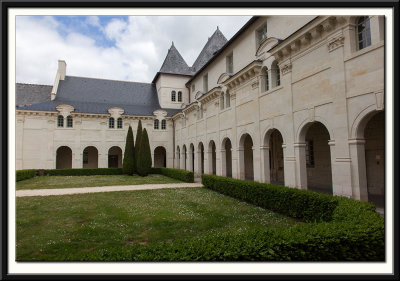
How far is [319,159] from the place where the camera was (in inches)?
591

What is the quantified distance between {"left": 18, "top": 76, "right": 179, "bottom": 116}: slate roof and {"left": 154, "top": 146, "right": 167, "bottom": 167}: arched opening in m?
6.27

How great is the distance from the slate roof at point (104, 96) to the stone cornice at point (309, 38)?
23992 millimetres

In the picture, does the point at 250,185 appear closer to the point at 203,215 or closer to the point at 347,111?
the point at 203,215

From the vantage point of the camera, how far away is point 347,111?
872 centimetres

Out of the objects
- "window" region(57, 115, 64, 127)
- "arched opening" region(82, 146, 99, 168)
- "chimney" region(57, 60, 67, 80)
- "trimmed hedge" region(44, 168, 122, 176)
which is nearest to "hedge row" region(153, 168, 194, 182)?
"trimmed hedge" region(44, 168, 122, 176)

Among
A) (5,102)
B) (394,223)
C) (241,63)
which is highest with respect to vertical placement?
(241,63)

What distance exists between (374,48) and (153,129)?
92.5 feet

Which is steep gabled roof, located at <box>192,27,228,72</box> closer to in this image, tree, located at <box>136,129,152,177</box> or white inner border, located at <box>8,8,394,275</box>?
tree, located at <box>136,129,152,177</box>

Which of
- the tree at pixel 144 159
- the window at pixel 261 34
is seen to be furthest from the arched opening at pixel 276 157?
the tree at pixel 144 159

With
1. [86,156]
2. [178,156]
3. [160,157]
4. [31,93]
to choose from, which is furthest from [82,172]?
[31,93]

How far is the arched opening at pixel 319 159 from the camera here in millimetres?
14367

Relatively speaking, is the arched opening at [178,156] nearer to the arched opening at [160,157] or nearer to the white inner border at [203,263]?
the arched opening at [160,157]

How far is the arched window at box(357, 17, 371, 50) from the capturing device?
8438 mm

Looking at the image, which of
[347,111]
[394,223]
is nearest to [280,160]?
[347,111]
